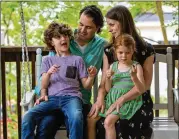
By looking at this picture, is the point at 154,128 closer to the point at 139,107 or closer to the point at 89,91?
the point at 139,107

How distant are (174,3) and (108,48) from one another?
1.43 meters

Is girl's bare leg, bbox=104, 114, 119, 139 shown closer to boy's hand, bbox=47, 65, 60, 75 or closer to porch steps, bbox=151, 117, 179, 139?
porch steps, bbox=151, 117, 179, 139

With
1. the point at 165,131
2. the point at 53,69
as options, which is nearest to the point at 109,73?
the point at 53,69

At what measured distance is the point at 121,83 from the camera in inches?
89.0

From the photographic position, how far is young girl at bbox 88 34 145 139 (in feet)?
7.03

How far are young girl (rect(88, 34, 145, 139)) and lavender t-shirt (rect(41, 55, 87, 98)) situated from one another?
18 centimetres

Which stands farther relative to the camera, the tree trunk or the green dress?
the tree trunk

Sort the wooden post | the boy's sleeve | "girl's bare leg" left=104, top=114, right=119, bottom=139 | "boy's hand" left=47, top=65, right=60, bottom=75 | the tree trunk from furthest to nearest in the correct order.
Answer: the tree trunk < the wooden post < the boy's sleeve < "boy's hand" left=47, top=65, right=60, bottom=75 < "girl's bare leg" left=104, top=114, right=119, bottom=139

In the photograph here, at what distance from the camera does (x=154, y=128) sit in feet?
7.97

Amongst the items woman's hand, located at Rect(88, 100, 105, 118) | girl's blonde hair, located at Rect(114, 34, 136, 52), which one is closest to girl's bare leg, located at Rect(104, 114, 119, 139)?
woman's hand, located at Rect(88, 100, 105, 118)

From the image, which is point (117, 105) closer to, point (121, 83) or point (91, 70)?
point (121, 83)

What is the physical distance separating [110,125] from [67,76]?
1.36 feet

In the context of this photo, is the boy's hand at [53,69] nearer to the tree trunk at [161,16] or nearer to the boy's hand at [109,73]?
the boy's hand at [109,73]

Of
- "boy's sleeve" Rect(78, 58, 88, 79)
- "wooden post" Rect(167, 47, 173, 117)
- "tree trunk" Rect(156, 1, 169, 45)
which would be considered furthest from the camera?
"tree trunk" Rect(156, 1, 169, 45)
